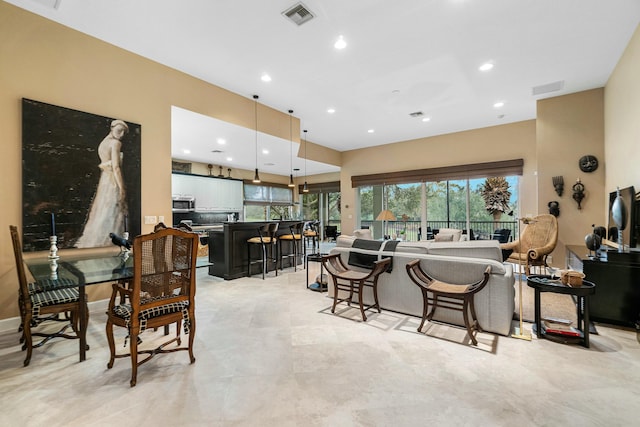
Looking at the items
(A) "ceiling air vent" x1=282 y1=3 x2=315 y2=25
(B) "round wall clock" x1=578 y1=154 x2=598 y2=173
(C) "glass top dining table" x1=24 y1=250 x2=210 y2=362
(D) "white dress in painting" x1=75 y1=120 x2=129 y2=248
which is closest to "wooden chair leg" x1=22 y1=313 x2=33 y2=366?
(C) "glass top dining table" x1=24 y1=250 x2=210 y2=362

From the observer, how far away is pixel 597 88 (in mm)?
4918

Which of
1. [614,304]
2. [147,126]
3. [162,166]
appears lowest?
[614,304]

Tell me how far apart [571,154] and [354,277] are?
194 inches

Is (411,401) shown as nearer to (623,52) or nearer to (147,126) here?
(147,126)

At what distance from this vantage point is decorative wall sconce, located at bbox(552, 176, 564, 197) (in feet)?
17.0

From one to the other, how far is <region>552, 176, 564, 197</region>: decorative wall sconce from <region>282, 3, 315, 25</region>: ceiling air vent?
5.25 metres

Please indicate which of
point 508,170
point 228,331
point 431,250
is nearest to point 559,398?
point 431,250

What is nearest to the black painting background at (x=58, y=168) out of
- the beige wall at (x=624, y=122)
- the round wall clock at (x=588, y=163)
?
the beige wall at (x=624, y=122)

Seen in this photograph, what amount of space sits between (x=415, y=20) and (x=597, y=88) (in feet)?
13.9

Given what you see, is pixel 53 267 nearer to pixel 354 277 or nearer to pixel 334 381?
pixel 334 381

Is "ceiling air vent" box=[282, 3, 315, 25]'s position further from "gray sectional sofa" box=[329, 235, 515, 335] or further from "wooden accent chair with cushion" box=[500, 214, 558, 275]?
"wooden accent chair with cushion" box=[500, 214, 558, 275]

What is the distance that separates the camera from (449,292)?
8.76ft

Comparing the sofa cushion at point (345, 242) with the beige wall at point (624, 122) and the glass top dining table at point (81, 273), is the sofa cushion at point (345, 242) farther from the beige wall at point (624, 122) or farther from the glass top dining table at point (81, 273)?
the beige wall at point (624, 122)

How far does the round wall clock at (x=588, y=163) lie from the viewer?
488 centimetres
